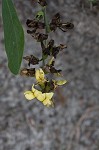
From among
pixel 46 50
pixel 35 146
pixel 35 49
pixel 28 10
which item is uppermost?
pixel 46 50

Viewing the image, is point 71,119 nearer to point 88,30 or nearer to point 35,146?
point 35,146

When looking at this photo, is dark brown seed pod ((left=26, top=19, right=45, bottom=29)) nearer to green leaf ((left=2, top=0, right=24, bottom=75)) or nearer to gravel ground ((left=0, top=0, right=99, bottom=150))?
green leaf ((left=2, top=0, right=24, bottom=75))

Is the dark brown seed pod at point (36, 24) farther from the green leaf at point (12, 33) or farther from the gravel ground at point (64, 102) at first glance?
the gravel ground at point (64, 102)

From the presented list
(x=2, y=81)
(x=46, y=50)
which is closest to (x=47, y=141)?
(x=2, y=81)

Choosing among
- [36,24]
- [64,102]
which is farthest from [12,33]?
[64,102]

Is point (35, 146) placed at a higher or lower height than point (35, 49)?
lower

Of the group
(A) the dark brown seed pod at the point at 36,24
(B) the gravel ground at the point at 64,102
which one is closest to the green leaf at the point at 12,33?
(A) the dark brown seed pod at the point at 36,24

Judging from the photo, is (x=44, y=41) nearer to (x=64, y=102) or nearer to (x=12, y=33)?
(x=12, y=33)
